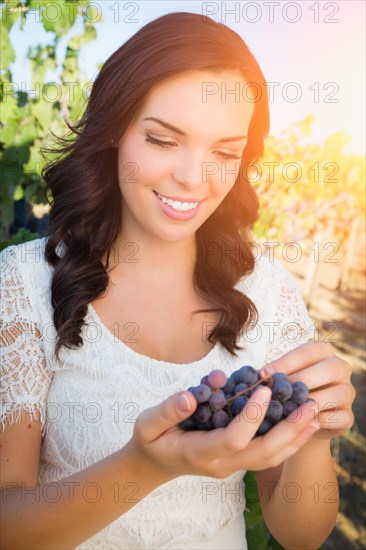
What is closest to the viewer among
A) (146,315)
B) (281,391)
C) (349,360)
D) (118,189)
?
(281,391)

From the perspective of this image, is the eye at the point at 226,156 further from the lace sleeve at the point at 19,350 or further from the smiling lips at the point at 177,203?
the lace sleeve at the point at 19,350

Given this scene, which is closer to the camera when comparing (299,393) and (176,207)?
(299,393)

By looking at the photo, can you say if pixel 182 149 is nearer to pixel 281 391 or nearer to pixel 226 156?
pixel 226 156

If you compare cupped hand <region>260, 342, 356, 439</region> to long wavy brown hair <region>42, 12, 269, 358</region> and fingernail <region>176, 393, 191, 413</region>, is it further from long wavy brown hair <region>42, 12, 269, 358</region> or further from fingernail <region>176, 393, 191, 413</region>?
long wavy brown hair <region>42, 12, 269, 358</region>

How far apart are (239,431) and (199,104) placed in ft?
2.82

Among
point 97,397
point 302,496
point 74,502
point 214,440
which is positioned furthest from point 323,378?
point 97,397

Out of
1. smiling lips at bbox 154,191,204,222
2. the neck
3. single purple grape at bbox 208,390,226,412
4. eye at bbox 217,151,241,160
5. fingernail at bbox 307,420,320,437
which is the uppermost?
eye at bbox 217,151,241,160

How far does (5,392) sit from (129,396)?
1.09 ft

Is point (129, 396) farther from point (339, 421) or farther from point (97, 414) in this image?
point (339, 421)

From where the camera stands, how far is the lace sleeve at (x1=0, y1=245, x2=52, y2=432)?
159cm

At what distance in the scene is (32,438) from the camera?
1.58m

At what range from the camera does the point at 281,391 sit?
1153 mm

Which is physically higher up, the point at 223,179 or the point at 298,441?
the point at 223,179

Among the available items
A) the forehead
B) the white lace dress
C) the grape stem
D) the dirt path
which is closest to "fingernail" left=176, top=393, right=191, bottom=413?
the grape stem
